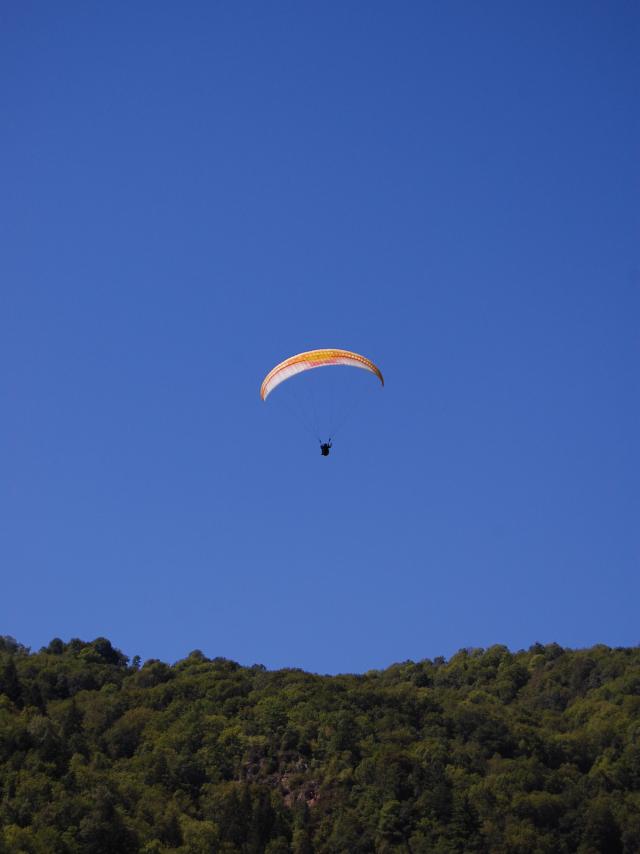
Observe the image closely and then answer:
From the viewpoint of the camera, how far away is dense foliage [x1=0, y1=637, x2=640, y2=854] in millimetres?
114000

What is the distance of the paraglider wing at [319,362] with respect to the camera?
302ft

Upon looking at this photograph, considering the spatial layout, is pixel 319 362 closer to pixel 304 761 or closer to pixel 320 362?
pixel 320 362

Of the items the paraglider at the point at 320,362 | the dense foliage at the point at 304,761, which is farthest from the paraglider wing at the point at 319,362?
the dense foliage at the point at 304,761

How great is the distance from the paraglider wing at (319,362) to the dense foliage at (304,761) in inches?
1228

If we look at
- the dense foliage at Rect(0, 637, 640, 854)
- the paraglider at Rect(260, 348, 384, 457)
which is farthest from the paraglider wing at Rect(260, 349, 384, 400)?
the dense foliage at Rect(0, 637, 640, 854)

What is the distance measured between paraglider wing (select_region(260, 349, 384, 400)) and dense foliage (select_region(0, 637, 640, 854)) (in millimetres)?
31182

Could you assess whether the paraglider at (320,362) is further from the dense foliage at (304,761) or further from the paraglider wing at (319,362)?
the dense foliage at (304,761)

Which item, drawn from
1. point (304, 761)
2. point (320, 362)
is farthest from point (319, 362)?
point (304, 761)

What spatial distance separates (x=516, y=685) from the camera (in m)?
165

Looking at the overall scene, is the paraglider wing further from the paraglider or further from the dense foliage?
the dense foliage

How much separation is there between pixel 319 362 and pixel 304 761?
45660mm

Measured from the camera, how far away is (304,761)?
425 feet

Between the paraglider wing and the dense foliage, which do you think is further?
the dense foliage

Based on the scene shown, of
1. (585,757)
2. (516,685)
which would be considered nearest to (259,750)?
(585,757)
